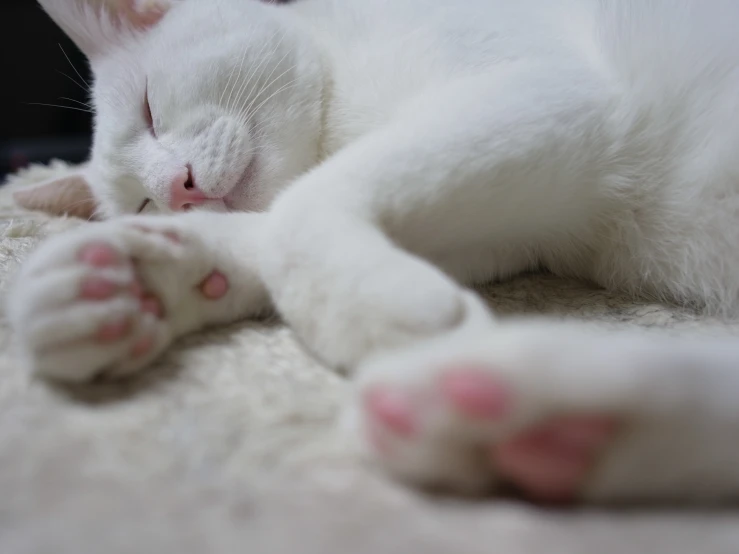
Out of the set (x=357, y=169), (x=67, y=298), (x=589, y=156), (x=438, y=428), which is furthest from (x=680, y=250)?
(x=67, y=298)

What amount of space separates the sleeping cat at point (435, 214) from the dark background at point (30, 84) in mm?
1540

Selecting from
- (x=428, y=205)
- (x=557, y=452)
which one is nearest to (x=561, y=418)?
(x=557, y=452)

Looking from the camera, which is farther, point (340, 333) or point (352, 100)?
point (352, 100)

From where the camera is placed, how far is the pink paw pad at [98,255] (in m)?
0.53

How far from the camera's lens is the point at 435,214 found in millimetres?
656

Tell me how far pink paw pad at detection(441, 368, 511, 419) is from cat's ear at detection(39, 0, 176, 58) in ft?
3.10

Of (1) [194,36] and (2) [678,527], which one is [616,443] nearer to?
(2) [678,527]

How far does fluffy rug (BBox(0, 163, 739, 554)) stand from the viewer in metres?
0.37

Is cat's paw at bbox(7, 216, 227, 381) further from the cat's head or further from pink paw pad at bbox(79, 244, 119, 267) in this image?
the cat's head

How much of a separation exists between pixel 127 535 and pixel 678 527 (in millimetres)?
335

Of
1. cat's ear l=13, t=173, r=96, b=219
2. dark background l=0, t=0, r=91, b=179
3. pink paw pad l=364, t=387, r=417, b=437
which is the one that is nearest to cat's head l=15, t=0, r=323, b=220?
cat's ear l=13, t=173, r=96, b=219

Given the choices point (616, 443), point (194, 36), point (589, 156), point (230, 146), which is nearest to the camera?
point (616, 443)

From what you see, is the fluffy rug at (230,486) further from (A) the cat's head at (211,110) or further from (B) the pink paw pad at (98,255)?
(A) the cat's head at (211,110)

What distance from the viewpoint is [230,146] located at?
0.87 meters
